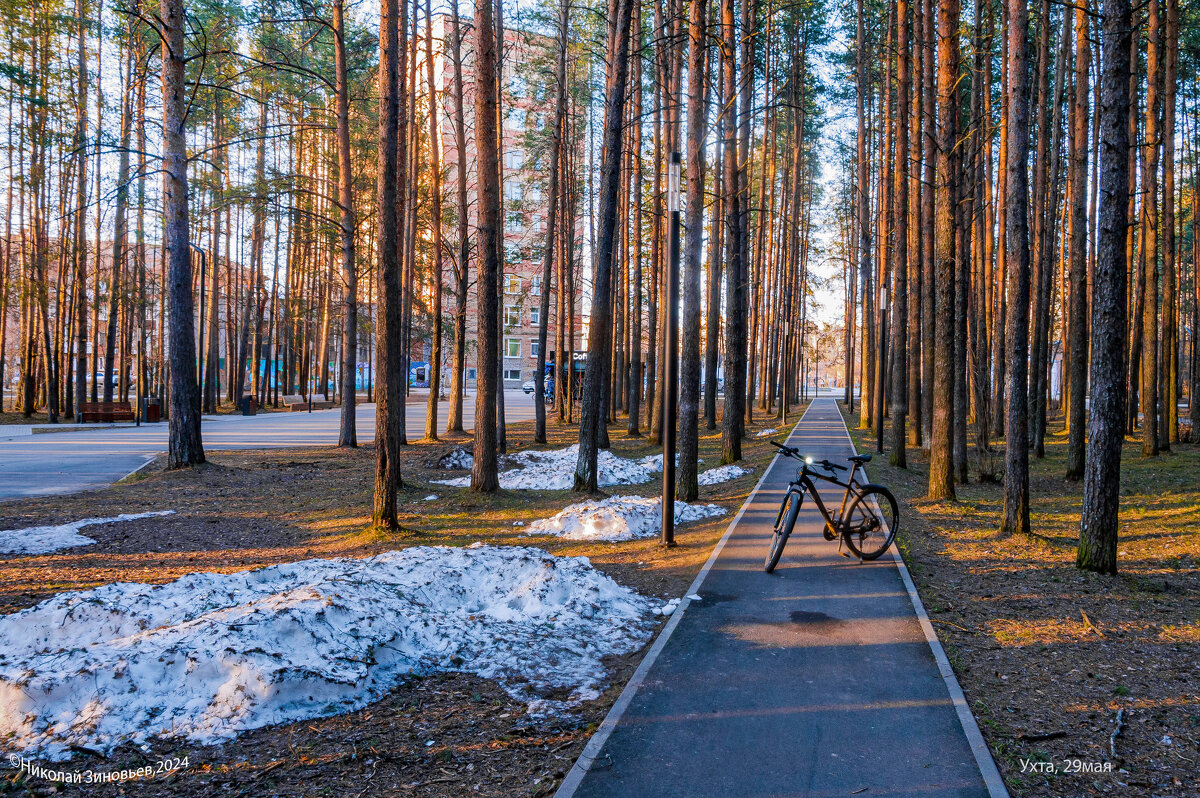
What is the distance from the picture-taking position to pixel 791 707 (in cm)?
486

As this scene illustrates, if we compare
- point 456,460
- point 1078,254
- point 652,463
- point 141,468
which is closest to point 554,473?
point 456,460

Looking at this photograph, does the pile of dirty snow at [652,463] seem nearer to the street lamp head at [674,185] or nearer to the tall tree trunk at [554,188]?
the tall tree trunk at [554,188]

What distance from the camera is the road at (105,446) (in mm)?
14062

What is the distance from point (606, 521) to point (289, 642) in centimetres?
623

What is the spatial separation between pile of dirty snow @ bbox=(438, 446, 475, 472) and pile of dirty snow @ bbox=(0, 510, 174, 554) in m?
7.83

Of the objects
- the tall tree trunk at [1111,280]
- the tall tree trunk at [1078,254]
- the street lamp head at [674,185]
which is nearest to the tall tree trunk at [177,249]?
the street lamp head at [674,185]

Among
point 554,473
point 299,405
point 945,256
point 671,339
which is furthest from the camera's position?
point 299,405

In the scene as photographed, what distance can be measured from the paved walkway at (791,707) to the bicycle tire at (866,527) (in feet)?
3.12

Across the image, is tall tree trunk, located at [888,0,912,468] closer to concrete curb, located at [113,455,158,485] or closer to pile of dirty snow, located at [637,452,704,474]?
pile of dirty snow, located at [637,452,704,474]

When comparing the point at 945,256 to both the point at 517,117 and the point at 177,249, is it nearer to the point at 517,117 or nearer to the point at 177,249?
the point at 177,249

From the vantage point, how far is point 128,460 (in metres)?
17.6

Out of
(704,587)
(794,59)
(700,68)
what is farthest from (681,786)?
(794,59)

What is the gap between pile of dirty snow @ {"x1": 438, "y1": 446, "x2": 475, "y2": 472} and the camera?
17203 mm

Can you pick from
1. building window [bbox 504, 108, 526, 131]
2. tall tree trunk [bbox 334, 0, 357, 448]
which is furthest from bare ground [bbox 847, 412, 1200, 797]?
building window [bbox 504, 108, 526, 131]
